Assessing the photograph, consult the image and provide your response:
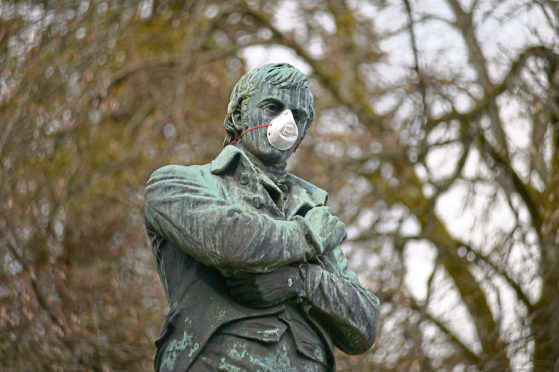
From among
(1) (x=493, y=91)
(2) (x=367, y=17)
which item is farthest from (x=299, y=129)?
(2) (x=367, y=17)

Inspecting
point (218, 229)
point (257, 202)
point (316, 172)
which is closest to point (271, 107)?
point (257, 202)

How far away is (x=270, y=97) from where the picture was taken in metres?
4.50

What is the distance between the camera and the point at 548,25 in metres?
10.7

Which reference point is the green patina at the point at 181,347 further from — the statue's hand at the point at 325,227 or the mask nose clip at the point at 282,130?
the mask nose clip at the point at 282,130

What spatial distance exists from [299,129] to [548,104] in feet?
22.8

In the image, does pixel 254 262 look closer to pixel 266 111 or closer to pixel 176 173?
pixel 176 173

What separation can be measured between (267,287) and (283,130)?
2.23 feet

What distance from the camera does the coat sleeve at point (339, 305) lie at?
4.24m

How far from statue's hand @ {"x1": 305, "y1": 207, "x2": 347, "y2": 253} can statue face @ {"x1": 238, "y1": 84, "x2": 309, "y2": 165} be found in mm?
310

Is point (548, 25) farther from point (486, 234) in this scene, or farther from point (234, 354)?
point (234, 354)

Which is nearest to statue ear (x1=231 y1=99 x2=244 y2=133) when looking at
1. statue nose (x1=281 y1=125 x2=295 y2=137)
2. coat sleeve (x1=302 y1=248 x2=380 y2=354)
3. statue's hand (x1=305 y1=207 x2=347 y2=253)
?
statue nose (x1=281 y1=125 x2=295 y2=137)

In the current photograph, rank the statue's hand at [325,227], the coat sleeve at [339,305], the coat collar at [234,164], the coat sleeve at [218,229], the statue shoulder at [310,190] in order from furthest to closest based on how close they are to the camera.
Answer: the statue shoulder at [310,190] → the coat collar at [234,164] → the statue's hand at [325,227] → the coat sleeve at [339,305] → the coat sleeve at [218,229]

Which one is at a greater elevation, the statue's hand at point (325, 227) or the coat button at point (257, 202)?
the statue's hand at point (325, 227)

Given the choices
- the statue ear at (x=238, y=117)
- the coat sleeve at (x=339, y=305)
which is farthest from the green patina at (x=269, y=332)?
the statue ear at (x=238, y=117)
